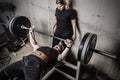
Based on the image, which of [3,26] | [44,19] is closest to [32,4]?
[44,19]

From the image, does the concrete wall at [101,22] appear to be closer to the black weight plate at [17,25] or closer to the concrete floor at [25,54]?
the concrete floor at [25,54]

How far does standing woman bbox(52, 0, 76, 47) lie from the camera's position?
2.77m

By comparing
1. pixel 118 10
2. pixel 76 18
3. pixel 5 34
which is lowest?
pixel 5 34

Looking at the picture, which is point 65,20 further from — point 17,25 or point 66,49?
point 17,25

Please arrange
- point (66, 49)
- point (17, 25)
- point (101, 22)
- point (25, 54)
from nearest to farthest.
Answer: point (66, 49), point (101, 22), point (17, 25), point (25, 54)

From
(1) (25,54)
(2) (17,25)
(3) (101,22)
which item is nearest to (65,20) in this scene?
(3) (101,22)

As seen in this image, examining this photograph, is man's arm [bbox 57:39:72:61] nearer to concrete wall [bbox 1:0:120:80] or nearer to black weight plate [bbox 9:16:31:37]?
concrete wall [bbox 1:0:120:80]

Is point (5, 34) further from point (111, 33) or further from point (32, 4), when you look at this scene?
point (111, 33)

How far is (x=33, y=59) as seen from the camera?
2.19 m

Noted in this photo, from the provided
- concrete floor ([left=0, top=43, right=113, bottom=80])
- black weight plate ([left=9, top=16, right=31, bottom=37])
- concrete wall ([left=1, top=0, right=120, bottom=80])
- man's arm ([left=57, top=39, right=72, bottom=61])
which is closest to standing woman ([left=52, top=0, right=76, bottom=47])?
concrete wall ([left=1, top=0, right=120, bottom=80])

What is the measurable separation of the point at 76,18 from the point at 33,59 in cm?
132

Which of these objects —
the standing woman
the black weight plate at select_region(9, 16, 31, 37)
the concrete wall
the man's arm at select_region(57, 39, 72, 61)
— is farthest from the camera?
the black weight plate at select_region(9, 16, 31, 37)

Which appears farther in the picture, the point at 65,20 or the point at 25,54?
the point at 25,54

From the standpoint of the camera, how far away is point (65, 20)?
9.30 feet
